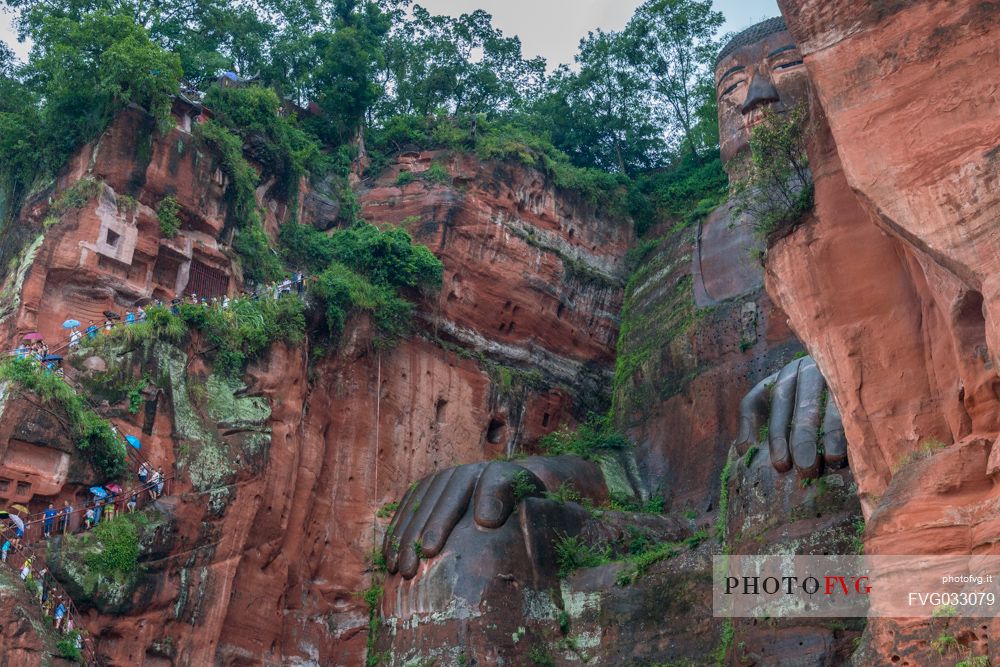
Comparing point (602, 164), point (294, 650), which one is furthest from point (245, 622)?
point (602, 164)

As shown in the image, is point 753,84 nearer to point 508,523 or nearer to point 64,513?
point 508,523

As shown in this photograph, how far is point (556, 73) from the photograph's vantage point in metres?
39.6

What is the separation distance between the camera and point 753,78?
104ft

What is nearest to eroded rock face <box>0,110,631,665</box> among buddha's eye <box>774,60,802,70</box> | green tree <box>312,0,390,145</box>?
green tree <box>312,0,390,145</box>

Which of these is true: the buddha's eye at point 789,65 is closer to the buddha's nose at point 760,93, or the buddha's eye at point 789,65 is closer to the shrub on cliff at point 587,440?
the buddha's nose at point 760,93

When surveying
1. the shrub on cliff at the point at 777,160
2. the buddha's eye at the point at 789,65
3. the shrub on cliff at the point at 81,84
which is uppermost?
the buddha's eye at the point at 789,65

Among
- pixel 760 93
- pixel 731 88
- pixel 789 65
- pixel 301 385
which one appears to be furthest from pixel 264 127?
pixel 789 65

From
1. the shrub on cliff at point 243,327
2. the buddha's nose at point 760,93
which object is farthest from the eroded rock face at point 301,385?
the buddha's nose at point 760,93

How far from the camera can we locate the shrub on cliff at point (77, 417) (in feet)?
64.4

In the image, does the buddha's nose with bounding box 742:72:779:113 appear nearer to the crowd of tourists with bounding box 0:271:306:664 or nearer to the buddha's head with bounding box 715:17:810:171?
the buddha's head with bounding box 715:17:810:171

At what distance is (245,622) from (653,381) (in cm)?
1154

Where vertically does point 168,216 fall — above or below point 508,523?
above

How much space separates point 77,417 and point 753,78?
67.1 ft

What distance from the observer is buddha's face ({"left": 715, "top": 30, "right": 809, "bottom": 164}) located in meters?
30.4
